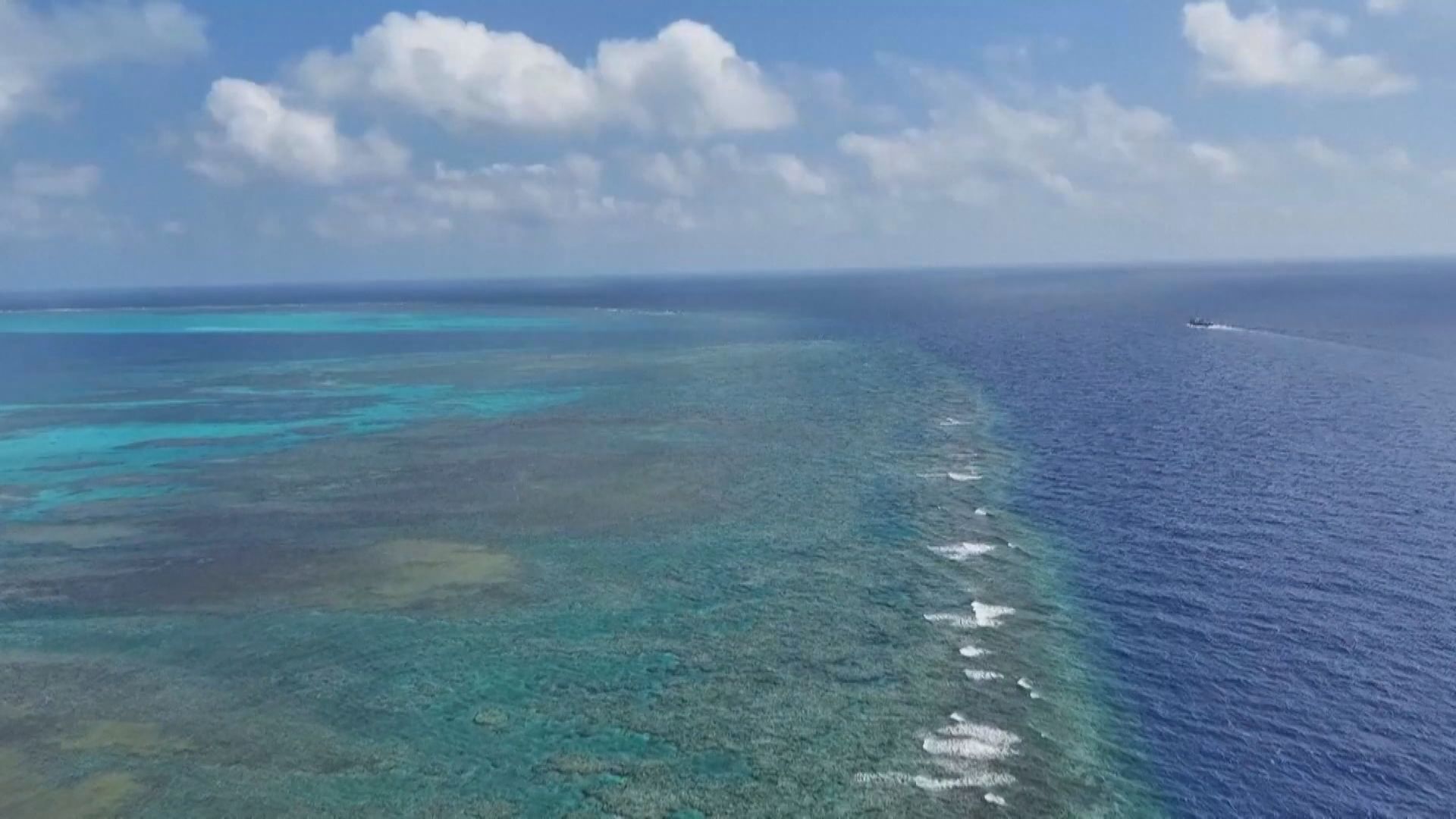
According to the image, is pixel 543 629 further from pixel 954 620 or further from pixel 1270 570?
pixel 1270 570

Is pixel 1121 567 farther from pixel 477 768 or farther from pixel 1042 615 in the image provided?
pixel 477 768

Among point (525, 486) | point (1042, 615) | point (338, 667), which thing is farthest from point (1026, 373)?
point (338, 667)

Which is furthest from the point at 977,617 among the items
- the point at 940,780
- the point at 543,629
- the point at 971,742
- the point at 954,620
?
the point at 543,629

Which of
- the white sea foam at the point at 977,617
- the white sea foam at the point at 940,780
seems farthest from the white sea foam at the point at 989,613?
the white sea foam at the point at 940,780

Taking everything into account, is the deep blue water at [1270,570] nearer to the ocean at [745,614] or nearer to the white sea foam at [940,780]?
the ocean at [745,614]

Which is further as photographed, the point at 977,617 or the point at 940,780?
the point at 977,617

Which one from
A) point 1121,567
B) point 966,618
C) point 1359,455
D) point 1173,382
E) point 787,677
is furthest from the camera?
point 1173,382

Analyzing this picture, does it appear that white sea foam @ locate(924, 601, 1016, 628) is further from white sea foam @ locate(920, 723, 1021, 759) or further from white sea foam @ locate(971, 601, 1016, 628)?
white sea foam @ locate(920, 723, 1021, 759)
